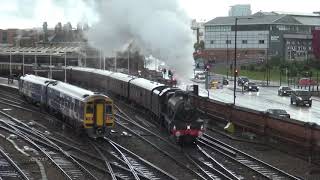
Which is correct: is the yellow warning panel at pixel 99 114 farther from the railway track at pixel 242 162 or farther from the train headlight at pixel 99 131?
the railway track at pixel 242 162

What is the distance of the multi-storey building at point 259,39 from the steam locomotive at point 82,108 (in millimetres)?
86502

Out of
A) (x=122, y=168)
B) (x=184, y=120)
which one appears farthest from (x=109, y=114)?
(x=122, y=168)

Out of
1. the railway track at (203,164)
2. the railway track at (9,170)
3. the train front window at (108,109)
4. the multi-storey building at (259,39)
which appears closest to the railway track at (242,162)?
the railway track at (203,164)

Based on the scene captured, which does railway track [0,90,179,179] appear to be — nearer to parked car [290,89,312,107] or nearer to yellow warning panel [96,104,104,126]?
yellow warning panel [96,104,104,126]

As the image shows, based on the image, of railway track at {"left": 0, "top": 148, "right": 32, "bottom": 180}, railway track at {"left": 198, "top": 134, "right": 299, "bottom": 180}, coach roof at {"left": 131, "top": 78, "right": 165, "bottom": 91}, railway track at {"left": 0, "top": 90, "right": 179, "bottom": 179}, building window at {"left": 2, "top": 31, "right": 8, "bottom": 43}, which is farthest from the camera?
building window at {"left": 2, "top": 31, "right": 8, "bottom": 43}

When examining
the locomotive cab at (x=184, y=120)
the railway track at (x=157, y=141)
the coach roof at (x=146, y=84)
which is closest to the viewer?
the railway track at (x=157, y=141)

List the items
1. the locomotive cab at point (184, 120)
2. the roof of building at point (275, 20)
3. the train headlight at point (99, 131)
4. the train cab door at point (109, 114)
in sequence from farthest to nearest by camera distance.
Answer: the roof of building at point (275, 20) < the train cab door at point (109, 114) < the train headlight at point (99, 131) < the locomotive cab at point (184, 120)

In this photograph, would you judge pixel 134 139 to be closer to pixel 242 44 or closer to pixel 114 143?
pixel 114 143

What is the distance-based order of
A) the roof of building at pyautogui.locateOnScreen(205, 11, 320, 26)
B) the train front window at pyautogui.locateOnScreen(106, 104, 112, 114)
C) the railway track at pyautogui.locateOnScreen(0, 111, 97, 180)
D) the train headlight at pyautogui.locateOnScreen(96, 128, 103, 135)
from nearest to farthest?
the railway track at pyautogui.locateOnScreen(0, 111, 97, 180) < the train headlight at pyautogui.locateOnScreen(96, 128, 103, 135) < the train front window at pyautogui.locateOnScreen(106, 104, 112, 114) < the roof of building at pyautogui.locateOnScreen(205, 11, 320, 26)

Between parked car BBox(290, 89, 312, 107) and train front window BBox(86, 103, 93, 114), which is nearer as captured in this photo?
train front window BBox(86, 103, 93, 114)

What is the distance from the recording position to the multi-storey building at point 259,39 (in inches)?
4717

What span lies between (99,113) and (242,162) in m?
7.52

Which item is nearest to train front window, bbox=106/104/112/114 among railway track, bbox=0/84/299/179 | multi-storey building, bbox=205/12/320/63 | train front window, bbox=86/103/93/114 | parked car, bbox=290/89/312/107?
train front window, bbox=86/103/93/114

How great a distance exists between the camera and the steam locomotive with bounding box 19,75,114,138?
2512cm
